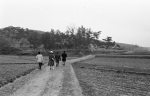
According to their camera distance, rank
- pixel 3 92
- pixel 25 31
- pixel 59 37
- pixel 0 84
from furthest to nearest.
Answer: pixel 25 31, pixel 59 37, pixel 0 84, pixel 3 92

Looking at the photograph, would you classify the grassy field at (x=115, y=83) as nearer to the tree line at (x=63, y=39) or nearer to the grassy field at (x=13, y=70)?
the grassy field at (x=13, y=70)

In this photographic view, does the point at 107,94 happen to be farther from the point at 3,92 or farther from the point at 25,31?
the point at 25,31

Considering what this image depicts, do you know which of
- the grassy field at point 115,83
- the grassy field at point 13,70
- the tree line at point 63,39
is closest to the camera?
the grassy field at point 115,83

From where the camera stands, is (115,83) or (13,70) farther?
(13,70)

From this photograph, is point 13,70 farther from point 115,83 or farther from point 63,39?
point 63,39

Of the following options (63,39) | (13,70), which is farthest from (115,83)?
(63,39)

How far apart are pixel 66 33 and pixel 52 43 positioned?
10.5 m

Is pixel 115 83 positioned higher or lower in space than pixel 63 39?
lower

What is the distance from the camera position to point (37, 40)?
79.1 metres

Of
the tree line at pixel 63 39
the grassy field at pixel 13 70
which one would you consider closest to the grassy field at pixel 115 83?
the grassy field at pixel 13 70

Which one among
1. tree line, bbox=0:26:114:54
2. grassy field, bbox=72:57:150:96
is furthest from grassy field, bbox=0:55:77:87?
tree line, bbox=0:26:114:54

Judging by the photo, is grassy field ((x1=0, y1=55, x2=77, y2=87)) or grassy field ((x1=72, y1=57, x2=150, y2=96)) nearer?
grassy field ((x1=72, y1=57, x2=150, y2=96))

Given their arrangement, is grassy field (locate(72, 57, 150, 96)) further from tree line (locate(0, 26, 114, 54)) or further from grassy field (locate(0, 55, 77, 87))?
tree line (locate(0, 26, 114, 54))

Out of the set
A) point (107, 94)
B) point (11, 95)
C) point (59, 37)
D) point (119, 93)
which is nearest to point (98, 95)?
point (107, 94)
